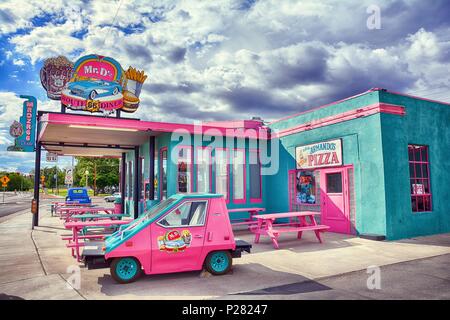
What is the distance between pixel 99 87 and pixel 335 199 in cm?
1136

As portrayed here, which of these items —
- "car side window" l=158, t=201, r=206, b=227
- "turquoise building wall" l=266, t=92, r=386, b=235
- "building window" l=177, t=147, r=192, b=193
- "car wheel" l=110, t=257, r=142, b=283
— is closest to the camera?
"car wheel" l=110, t=257, r=142, b=283

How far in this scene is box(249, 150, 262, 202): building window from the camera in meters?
14.8

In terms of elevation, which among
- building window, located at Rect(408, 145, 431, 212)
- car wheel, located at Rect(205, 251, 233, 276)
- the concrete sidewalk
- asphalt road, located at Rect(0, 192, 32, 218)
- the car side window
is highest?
building window, located at Rect(408, 145, 431, 212)

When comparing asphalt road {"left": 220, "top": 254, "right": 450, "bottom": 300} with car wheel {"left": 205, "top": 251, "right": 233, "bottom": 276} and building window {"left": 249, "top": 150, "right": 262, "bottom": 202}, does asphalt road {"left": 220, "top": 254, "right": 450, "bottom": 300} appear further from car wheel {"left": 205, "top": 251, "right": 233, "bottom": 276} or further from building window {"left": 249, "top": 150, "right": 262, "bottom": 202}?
building window {"left": 249, "top": 150, "right": 262, "bottom": 202}

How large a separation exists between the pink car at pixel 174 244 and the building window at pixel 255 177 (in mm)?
8032

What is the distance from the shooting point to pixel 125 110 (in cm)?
1586

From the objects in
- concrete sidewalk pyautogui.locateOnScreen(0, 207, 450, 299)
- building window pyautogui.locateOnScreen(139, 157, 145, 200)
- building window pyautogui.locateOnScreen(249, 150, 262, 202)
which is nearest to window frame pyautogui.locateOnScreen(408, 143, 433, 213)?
concrete sidewalk pyautogui.locateOnScreen(0, 207, 450, 299)

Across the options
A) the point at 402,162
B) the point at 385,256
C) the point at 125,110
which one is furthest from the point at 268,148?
the point at 385,256

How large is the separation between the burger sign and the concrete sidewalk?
649cm

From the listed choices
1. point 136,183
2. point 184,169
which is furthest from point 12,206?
point 184,169

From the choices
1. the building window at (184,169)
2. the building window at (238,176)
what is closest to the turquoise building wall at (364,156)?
the building window at (238,176)

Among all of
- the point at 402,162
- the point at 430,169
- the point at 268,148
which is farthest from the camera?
the point at 268,148

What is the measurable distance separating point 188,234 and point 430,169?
32.2 feet
